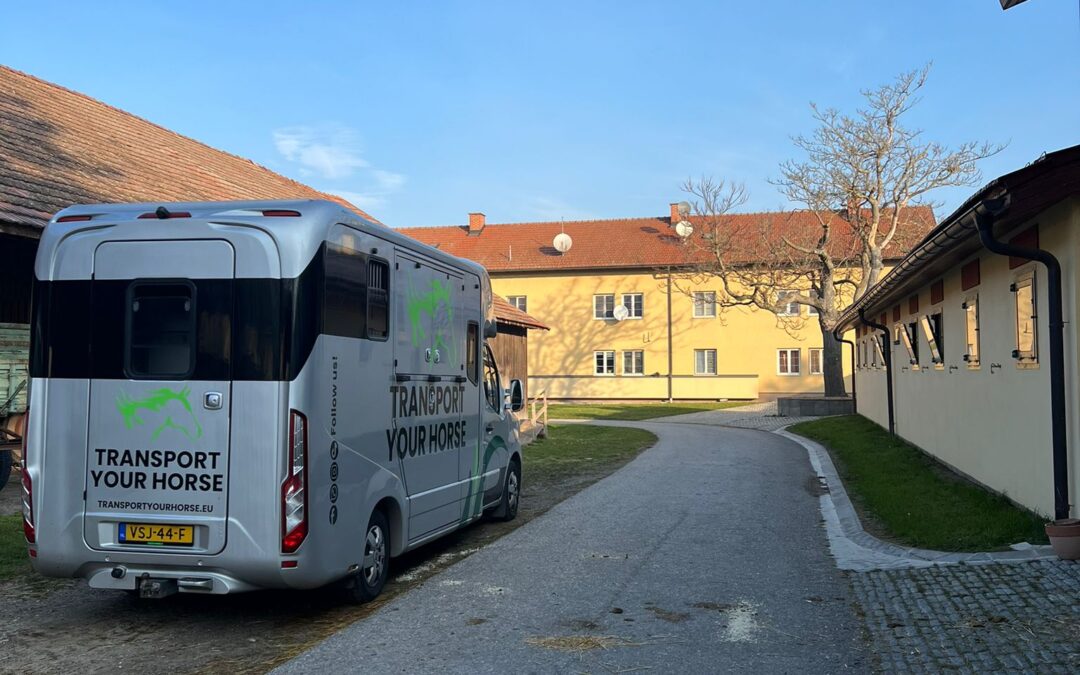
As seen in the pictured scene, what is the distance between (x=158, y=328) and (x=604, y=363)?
41.9 meters

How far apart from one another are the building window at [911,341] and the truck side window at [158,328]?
46.4ft

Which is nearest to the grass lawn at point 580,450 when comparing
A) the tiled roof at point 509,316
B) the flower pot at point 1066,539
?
the tiled roof at point 509,316

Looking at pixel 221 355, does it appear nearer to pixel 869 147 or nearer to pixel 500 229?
pixel 869 147

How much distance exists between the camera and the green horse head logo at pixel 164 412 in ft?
19.4

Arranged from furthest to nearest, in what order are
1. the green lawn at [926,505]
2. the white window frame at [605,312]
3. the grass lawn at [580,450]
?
the white window frame at [605,312]
the grass lawn at [580,450]
the green lawn at [926,505]

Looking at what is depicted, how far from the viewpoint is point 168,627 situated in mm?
6270

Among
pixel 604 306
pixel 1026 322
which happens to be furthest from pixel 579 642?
pixel 604 306

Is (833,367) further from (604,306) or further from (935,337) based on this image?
(935,337)

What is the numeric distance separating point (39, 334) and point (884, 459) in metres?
13.4

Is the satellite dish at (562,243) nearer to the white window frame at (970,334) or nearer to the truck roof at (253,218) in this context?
the white window frame at (970,334)

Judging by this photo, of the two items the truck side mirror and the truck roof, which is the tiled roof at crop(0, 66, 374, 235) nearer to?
Result: the truck roof

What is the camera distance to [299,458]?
230 inches

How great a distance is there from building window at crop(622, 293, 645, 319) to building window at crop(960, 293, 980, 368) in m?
34.6

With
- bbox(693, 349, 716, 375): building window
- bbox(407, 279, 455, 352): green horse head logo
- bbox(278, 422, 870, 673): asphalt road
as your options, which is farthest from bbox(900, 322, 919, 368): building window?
bbox(693, 349, 716, 375): building window
